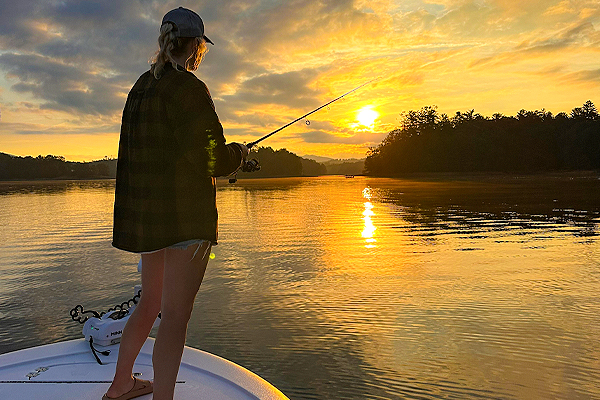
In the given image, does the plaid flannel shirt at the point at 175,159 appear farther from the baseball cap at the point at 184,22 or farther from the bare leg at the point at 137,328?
the bare leg at the point at 137,328

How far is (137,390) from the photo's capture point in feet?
8.21

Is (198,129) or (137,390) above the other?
(198,129)

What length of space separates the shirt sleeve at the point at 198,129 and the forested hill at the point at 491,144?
76.7m

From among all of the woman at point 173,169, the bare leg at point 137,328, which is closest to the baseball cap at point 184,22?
the woman at point 173,169

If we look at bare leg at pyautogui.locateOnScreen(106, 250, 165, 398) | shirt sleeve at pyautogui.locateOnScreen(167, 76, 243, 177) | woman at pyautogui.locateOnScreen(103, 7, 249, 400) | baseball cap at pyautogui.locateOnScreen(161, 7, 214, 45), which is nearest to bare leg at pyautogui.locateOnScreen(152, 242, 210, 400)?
woman at pyautogui.locateOnScreen(103, 7, 249, 400)

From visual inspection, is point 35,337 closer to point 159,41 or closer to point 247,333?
point 247,333

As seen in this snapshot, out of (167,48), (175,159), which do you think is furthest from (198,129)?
(167,48)

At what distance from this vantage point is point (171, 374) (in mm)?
2162

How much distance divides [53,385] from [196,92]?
1937mm

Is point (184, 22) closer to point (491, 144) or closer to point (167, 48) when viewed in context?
point (167, 48)

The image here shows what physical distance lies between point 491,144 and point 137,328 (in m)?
85.7

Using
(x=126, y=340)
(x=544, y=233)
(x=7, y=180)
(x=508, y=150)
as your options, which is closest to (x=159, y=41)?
(x=126, y=340)

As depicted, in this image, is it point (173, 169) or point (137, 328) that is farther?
point (137, 328)

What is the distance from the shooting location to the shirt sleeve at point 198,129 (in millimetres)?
1945
